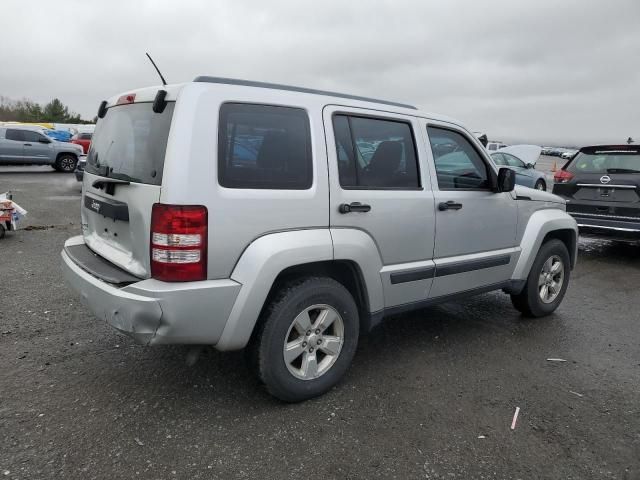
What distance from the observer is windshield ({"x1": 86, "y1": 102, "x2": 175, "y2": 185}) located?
8.56ft

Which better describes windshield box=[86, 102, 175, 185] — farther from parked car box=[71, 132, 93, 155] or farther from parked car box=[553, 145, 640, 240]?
parked car box=[71, 132, 93, 155]

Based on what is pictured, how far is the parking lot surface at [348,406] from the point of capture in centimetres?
247

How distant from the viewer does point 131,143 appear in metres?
2.93

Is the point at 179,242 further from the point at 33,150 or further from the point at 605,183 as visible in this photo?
the point at 33,150

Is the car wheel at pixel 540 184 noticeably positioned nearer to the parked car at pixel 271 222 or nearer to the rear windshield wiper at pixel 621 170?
the rear windshield wiper at pixel 621 170

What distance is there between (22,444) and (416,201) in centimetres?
273

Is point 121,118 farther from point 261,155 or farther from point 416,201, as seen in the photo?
point 416,201

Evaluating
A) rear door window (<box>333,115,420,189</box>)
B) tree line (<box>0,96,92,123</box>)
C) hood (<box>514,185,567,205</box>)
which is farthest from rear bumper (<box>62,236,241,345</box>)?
tree line (<box>0,96,92,123</box>)

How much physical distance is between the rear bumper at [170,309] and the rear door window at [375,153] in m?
1.06

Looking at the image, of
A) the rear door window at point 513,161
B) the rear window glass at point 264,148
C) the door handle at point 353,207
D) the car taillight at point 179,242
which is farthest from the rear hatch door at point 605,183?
the rear door window at point 513,161

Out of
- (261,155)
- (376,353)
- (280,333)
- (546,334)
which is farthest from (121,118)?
(546,334)

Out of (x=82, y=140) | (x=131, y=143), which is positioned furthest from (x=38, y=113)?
(x=131, y=143)

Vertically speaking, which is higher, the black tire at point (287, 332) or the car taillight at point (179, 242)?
the car taillight at point (179, 242)

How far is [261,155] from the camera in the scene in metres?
2.78
